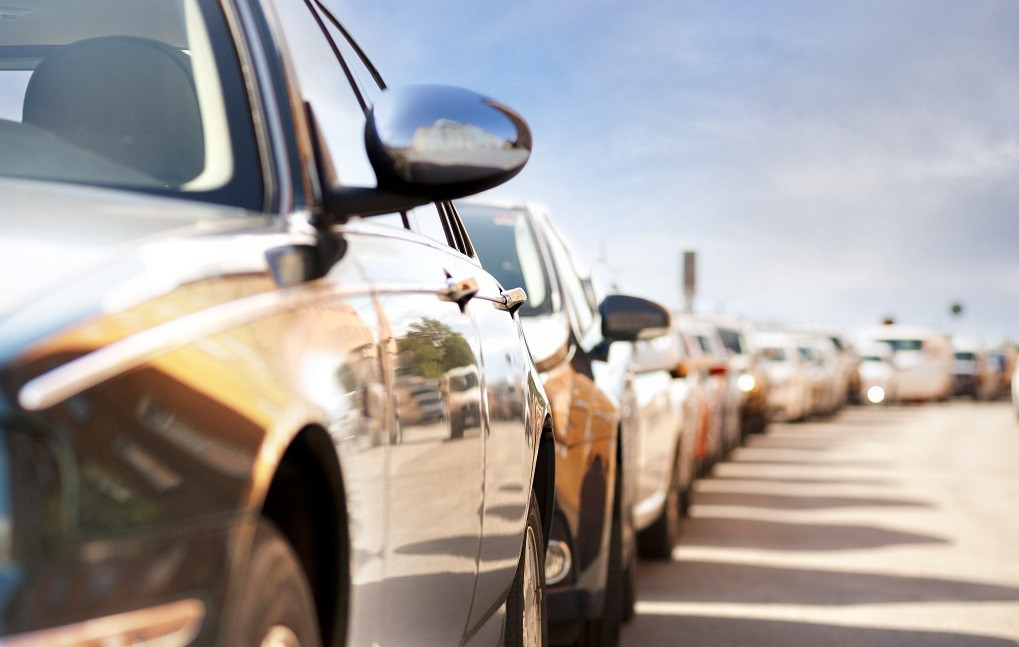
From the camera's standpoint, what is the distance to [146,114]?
8.76 ft

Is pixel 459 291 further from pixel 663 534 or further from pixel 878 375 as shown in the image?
pixel 878 375

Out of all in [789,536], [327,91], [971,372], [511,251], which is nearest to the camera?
[327,91]

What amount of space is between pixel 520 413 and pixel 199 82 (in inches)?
59.3

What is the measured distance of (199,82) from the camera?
2650 millimetres

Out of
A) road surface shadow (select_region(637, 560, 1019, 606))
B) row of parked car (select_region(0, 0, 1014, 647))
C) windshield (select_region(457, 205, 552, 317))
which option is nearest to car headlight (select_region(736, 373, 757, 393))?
road surface shadow (select_region(637, 560, 1019, 606))

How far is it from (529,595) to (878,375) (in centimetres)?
4611

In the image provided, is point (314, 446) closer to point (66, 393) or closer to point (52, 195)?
point (52, 195)

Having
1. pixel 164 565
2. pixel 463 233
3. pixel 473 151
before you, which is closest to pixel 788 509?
pixel 463 233

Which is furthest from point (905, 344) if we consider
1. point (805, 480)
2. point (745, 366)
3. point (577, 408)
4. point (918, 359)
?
point (577, 408)

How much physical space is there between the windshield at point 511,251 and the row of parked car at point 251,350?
7.35ft

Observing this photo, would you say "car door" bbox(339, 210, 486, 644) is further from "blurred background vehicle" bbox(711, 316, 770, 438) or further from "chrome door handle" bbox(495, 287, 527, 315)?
"blurred background vehicle" bbox(711, 316, 770, 438)

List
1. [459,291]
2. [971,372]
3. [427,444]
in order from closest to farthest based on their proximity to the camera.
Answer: [427,444]
[459,291]
[971,372]

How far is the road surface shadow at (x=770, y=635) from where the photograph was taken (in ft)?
23.6

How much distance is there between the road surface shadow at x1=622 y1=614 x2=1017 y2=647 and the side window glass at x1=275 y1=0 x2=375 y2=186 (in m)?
4.34
